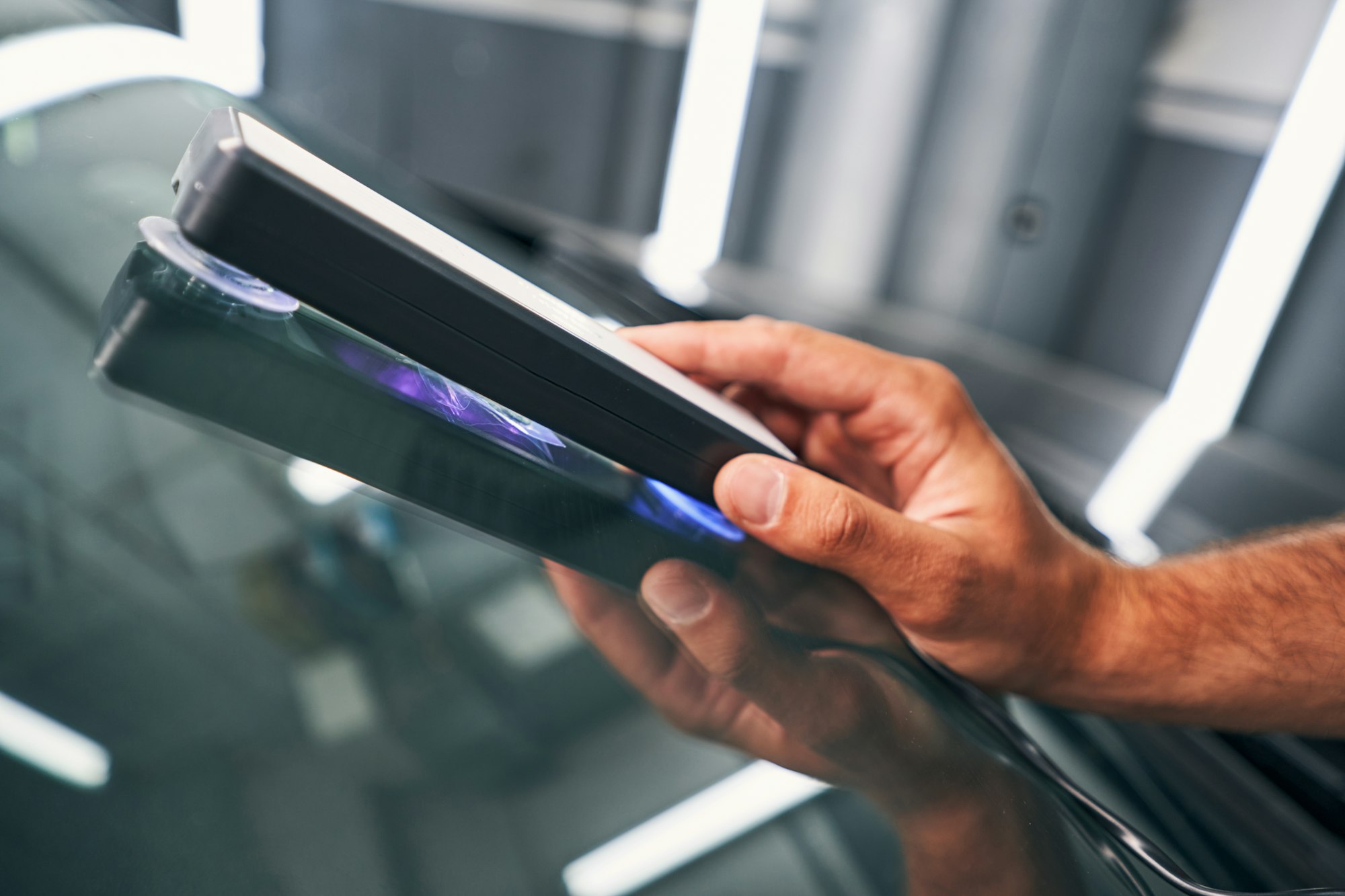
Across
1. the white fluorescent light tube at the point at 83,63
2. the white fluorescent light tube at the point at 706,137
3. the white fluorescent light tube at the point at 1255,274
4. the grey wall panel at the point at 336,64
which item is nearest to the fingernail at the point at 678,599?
the white fluorescent light tube at the point at 83,63

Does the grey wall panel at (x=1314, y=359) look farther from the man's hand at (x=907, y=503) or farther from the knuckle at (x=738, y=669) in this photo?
the knuckle at (x=738, y=669)

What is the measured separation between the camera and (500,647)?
1.01ft

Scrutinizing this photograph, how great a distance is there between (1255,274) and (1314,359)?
19 centimetres

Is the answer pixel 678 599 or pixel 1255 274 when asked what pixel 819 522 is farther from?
pixel 1255 274

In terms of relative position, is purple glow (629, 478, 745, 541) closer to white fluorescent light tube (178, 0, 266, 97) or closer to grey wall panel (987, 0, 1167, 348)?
grey wall panel (987, 0, 1167, 348)

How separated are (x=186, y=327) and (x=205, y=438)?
Result: 0.09 m

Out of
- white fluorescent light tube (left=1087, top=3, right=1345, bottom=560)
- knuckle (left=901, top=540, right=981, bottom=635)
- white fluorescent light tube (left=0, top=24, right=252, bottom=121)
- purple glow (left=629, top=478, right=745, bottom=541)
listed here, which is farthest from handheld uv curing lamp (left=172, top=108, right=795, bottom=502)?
white fluorescent light tube (left=1087, top=3, right=1345, bottom=560)

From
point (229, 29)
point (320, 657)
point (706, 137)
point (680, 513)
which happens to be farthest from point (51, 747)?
point (229, 29)

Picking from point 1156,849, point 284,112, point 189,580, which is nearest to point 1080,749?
point 1156,849

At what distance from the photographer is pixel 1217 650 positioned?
0.57 m

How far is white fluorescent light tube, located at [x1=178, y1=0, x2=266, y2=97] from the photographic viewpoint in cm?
211

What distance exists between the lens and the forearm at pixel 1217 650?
1.83 ft

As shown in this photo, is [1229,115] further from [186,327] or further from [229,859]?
[229,859]

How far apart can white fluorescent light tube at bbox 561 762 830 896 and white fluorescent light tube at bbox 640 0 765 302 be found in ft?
5.77
